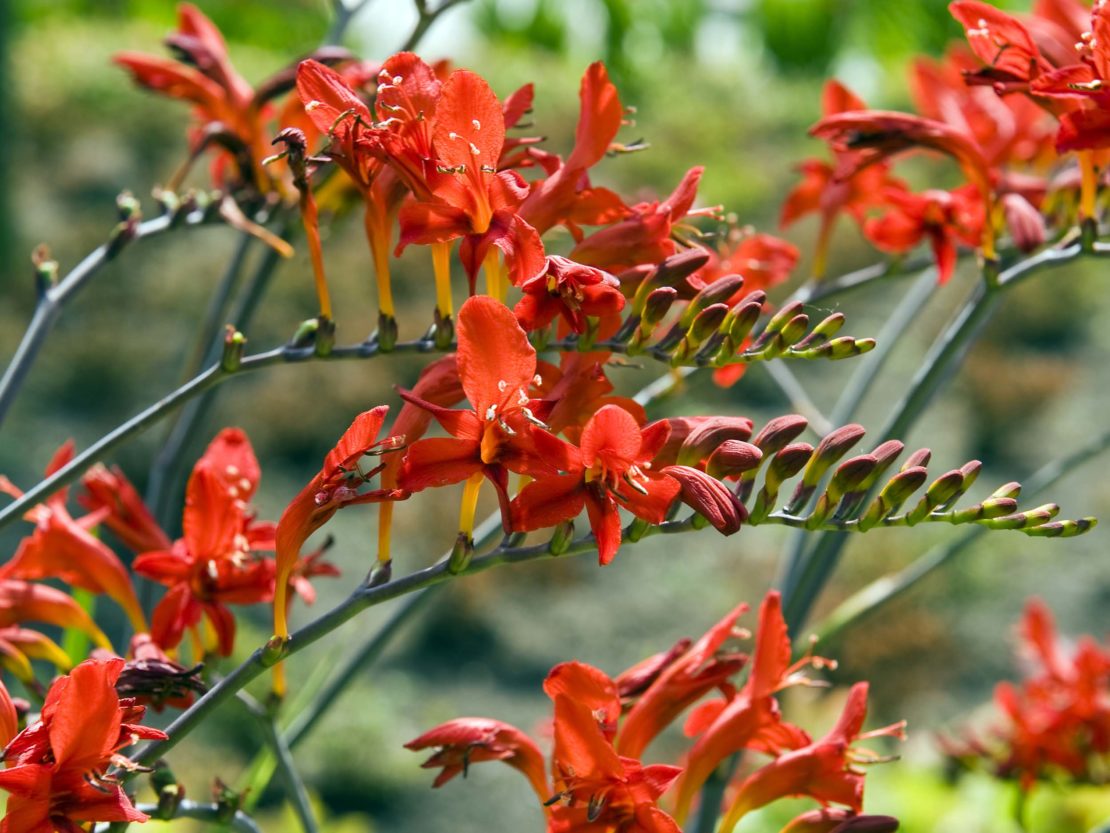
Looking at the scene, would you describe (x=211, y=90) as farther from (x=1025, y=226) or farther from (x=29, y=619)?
(x=1025, y=226)

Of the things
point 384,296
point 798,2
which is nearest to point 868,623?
point 384,296

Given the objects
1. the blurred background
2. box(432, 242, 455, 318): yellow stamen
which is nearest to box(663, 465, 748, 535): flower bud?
box(432, 242, 455, 318): yellow stamen

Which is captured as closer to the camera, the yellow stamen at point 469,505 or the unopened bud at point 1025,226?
the yellow stamen at point 469,505

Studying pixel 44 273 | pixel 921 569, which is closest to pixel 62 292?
pixel 44 273

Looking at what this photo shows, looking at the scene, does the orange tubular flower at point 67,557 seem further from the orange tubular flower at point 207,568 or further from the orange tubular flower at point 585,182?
the orange tubular flower at point 585,182

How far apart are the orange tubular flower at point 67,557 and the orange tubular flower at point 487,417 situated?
0.48 metres

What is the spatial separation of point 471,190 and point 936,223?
0.62 meters

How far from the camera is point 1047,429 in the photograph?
25.1ft

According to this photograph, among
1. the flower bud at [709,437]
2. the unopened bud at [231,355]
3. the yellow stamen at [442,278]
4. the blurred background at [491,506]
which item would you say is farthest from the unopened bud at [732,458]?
the blurred background at [491,506]

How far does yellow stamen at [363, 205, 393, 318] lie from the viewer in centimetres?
90

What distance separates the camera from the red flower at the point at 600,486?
74 centimetres

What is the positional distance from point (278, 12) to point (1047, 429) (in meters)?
10.3

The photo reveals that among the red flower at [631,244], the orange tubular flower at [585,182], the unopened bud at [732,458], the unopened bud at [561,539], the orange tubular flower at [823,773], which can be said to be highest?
the orange tubular flower at [585,182]

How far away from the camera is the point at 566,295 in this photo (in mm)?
784
